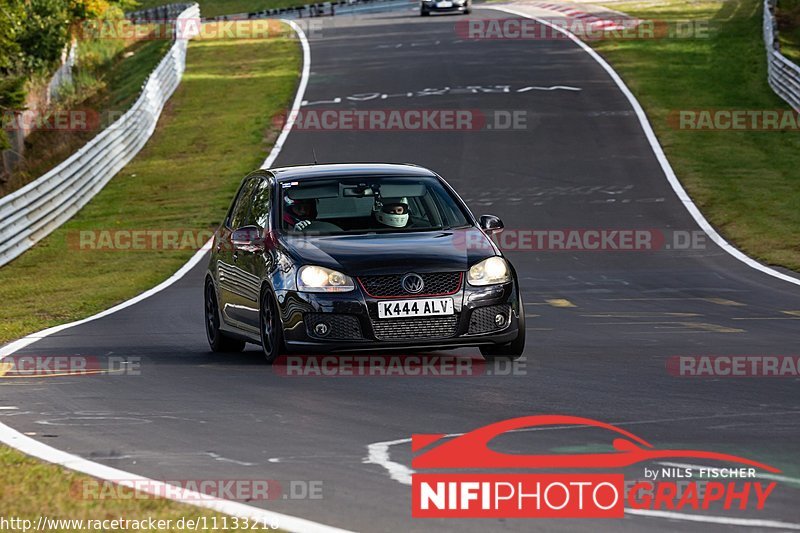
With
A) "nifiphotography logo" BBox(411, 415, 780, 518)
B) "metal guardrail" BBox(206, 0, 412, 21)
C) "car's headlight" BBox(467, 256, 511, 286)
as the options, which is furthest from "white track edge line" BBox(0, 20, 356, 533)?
"metal guardrail" BBox(206, 0, 412, 21)

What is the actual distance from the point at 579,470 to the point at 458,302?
160 inches

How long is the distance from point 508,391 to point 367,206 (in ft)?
9.57

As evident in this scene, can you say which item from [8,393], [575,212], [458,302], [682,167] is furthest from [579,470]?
[682,167]

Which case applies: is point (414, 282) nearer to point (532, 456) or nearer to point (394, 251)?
point (394, 251)

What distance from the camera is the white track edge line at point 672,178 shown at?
20797 mm

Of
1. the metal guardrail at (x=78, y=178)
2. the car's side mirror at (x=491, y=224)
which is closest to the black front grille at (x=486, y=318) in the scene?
the car's side mirror at (x=491, y=224)

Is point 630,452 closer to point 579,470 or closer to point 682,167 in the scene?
point 579,470

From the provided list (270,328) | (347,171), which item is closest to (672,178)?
(347,171)

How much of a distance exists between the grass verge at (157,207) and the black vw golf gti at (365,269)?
3.46 metres

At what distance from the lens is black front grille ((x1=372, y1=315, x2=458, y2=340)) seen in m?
11.1

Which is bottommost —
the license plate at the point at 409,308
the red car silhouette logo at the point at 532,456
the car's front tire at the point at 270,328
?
the car's front tire at the point at 270,328

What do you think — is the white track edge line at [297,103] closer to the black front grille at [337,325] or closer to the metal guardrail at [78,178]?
the metal guardrail at [78,178]

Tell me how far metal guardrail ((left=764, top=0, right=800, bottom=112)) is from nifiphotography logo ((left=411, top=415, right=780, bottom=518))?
31.4 metres

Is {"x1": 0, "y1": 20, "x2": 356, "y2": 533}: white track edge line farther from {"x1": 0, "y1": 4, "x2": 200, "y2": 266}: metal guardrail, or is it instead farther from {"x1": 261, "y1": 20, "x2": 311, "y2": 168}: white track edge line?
{"x1": 261, "y1": 20, "x2": 311, "y2": 168}: white track edge line
